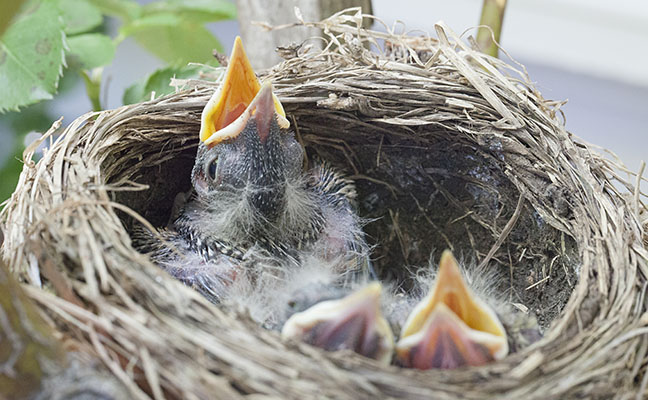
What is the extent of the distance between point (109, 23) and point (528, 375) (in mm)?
1479

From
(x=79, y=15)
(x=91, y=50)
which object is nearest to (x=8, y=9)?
(x=91, y=50)

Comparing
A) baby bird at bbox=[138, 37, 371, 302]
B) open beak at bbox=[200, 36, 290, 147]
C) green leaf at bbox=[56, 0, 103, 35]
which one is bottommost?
baby bird at bbox=[138, 37, 371, 302]

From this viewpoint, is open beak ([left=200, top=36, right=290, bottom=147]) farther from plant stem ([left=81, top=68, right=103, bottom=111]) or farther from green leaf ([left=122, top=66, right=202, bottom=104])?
plant stem ([left=81, top=68, right=103, bottom=111])

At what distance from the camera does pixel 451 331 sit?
2.03 feet

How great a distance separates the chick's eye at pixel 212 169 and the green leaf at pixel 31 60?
0.30m

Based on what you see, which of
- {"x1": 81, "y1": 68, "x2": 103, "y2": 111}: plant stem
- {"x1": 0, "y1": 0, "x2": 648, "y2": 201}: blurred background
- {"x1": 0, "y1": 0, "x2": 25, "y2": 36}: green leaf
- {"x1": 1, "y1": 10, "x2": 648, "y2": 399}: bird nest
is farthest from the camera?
{"x1": 0, "y1": 0, "x2": 648, "y2": 201}: blurred background

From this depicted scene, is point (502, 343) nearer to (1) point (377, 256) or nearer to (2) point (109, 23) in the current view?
(1) point (377, 256)

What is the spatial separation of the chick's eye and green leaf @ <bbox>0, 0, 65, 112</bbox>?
0.30m

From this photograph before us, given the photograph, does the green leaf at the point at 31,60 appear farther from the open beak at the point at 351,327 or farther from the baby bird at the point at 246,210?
the open beak at the point at 351,327

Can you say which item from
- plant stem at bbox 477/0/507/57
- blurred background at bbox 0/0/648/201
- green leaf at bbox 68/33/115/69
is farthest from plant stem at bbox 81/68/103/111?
plant stem at bbox 477/0/507/57

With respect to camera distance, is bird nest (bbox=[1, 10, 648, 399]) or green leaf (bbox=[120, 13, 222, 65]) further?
green leaf (bbox=[120, 13, 222, 65])

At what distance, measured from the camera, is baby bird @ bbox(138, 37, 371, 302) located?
933 mm

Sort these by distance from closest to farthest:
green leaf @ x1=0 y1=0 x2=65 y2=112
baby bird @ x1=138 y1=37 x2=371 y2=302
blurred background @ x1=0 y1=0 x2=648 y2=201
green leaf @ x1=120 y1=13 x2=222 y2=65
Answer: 1. baby bird @ x1=138 y1=37 x2=371 y2=302
2. green leaf @ x1=0 y1=0 x2=65 y2=112
3. green leaf @ x1=120 y1=13 x2=222 y2=65
4. blurred background @ x1=0 y1=0 x2=648 y2=201

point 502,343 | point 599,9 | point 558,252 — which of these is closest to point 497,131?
point 558,252
